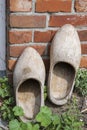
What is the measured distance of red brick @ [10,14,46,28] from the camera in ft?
7.03

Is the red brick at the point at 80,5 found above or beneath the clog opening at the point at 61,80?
above

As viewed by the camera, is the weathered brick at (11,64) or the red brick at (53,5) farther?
the weathered brick at (11,64)

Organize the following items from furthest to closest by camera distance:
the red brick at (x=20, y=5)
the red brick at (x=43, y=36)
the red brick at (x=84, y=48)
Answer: the red brick at (x=84, y=48) < the red brick at (x=43, y=36) < the red brick at (x=20, y=5)

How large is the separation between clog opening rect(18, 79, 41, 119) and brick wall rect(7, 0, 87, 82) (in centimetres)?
15

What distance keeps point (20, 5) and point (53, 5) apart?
0.58 feet

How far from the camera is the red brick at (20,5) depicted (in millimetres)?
2107

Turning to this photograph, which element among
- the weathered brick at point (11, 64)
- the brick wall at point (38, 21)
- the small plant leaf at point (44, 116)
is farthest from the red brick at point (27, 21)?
the small plant leaf at point (44, 116)

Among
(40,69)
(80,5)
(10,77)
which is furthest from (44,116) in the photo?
(80,5)

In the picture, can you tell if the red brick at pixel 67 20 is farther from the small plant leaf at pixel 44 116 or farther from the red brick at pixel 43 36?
the small plant leaf at pixel 44 116

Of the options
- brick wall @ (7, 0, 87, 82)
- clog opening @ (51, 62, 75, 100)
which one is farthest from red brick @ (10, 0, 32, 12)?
clog opening @ (51, 62, 75, 100)

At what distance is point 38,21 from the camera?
85.9 inches

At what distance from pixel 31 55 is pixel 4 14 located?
0.29 meters

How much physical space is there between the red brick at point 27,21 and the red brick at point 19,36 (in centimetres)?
4

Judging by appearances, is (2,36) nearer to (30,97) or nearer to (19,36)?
(19,36)
